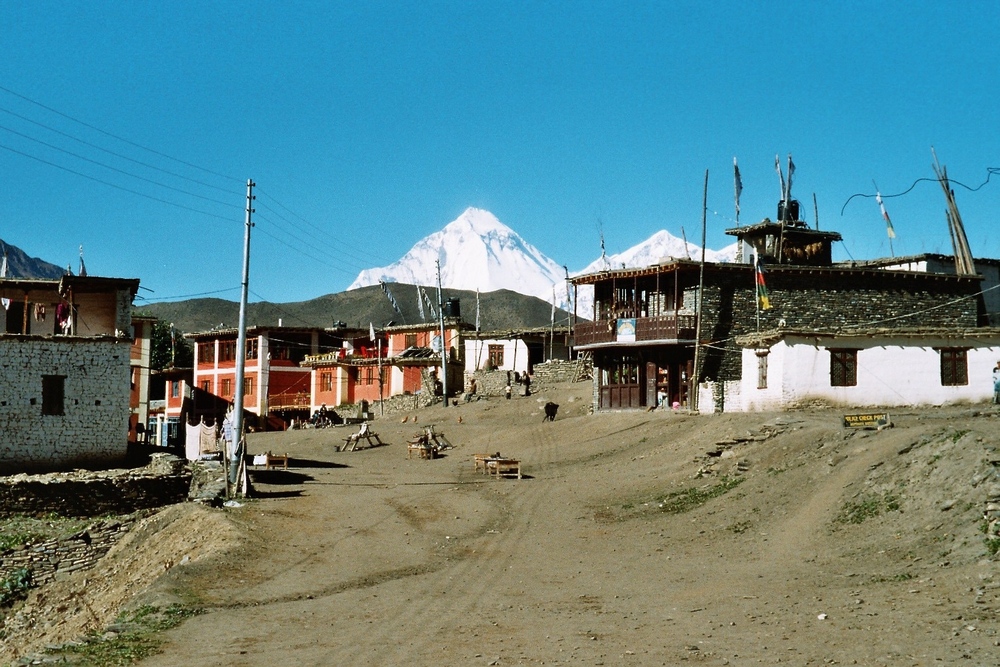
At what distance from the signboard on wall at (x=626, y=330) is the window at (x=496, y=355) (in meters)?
20.8

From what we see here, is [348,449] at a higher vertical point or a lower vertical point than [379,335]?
lower

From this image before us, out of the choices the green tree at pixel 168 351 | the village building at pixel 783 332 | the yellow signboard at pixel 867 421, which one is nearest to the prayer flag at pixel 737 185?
the village building at pixel 783 332

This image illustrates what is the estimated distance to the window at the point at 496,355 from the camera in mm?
70375

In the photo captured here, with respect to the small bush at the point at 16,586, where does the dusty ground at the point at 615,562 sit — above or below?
above

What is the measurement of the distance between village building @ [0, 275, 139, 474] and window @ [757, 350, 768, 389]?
23.9m

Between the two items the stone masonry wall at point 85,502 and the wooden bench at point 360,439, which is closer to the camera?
the stone masonry wall at point 85,502

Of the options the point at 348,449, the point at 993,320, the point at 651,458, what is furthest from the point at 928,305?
the point at 348,449

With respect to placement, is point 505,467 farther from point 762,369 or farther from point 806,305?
point 806,305

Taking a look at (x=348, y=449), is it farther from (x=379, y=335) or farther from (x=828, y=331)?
(x=379, y=335)

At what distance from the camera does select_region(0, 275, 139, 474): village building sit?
119ft

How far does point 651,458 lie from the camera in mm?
35031

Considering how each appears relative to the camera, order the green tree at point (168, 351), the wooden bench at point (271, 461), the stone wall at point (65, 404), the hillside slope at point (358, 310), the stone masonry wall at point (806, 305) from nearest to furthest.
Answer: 1. the stone wall at point (65, 404)
2. the wooden bench at point (271, 461)
3. the stone masonry wall at point (806, 305)
4. the green tree at point (168, 351)
5. the hillside slope at point (358, 310)

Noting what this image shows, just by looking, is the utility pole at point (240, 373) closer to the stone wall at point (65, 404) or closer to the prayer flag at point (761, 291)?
the stone wall at point (65, 404)

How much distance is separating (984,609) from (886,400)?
25147mm
